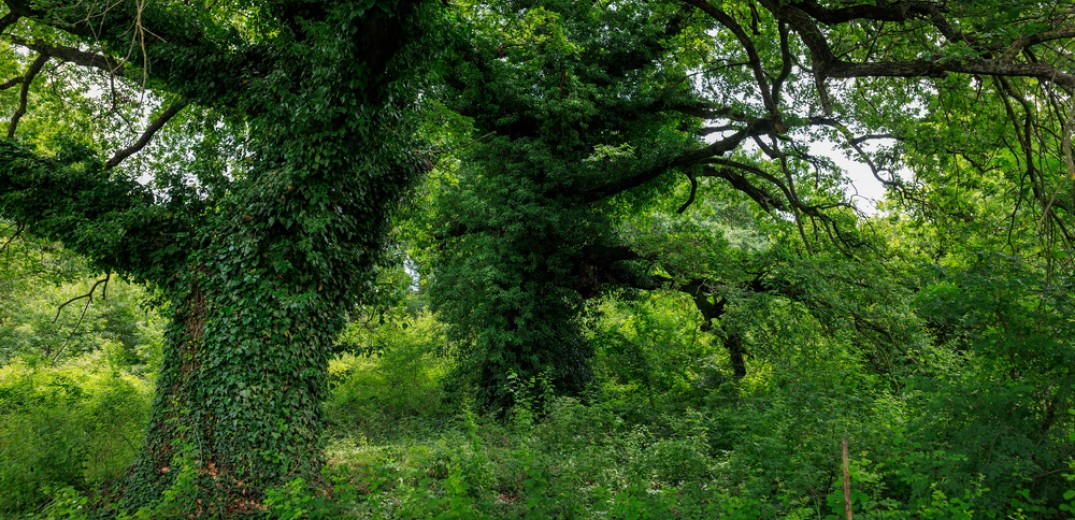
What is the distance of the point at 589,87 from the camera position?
10922mm

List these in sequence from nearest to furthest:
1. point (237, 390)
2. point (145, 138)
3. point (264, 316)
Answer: point (237, 390) < point (264, 316) < point (145, 138)

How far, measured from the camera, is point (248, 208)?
681 centimetres

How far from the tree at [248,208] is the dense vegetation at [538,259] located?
4cm

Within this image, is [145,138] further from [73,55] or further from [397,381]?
[397,381]

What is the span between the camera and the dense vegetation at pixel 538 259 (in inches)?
200

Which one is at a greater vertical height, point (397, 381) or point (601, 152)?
point (601, 152)

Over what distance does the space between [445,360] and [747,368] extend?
6.97m

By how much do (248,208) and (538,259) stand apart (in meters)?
5.99

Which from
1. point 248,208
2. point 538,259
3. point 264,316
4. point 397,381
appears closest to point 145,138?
point 248,208

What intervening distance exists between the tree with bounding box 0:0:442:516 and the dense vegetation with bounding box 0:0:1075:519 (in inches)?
1.6

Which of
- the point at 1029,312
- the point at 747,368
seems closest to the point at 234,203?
the point at 1029,312

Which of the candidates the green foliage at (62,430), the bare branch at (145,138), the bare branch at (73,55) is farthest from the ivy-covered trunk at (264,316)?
the bare branch at (73,55)

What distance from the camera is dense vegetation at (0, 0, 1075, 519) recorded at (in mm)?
5078

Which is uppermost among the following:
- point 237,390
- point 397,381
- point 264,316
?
point 264,316
